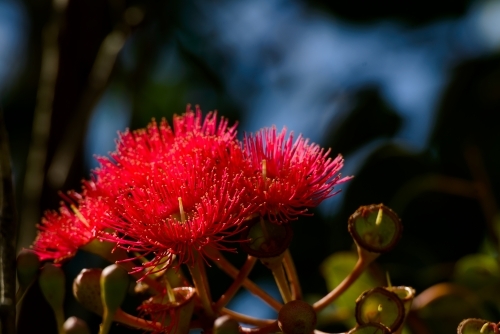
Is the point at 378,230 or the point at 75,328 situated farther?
the point at 378,230

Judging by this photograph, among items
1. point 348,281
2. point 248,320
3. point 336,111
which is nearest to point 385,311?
point 348,281

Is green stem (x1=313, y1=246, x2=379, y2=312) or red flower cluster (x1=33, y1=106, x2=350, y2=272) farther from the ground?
red flower cluster (x1=33, y1=106, x2=350, y2=272)

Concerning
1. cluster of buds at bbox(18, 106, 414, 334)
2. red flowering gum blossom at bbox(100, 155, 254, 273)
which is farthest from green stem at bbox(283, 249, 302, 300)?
red flowering gum blossom at bbox(100, 155, 254, 273)

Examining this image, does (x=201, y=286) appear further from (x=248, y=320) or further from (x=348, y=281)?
(x=348, y=281)

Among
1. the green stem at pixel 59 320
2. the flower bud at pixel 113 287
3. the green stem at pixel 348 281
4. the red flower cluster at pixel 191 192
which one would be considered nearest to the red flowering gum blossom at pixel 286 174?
the red flower cluster at pixel 191 192

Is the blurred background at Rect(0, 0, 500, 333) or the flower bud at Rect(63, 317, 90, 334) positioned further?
the blurred background at Rect(0, 0, 500, 333)

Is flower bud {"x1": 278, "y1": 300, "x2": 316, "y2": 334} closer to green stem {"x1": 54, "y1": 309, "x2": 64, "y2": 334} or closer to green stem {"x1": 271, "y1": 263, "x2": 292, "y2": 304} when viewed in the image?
green stem {"x1": 271, "y1": 263, "x2": 292, "y2": 304}

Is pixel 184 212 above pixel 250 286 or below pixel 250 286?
above

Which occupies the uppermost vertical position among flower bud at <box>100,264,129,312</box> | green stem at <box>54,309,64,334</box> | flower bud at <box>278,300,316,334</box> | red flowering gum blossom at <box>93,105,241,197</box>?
red flowering gum blossom at <box>93,105,241,197</box>
